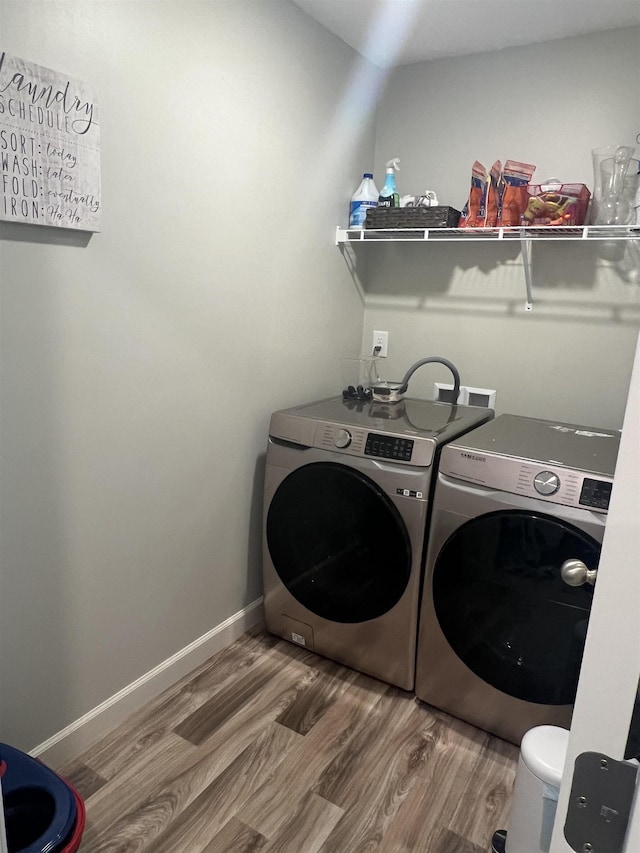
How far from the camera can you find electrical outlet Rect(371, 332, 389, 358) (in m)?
2.58

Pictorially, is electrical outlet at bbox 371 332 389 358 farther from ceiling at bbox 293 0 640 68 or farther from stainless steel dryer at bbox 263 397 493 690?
ceiling at bbox 293 0 640 68

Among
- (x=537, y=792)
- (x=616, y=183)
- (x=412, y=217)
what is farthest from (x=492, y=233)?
(x=537, y=792)

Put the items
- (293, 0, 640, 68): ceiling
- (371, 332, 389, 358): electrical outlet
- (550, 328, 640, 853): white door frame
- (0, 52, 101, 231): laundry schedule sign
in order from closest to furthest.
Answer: (550, 328, 640, 853): white door frame → (0, 52, 101, 231): laundry schedule sign → (293, 0, 640, 68): ceiling → (371, 332, 389, 358): electrical outlet

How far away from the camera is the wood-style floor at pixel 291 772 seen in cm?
142

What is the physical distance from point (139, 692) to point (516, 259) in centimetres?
200

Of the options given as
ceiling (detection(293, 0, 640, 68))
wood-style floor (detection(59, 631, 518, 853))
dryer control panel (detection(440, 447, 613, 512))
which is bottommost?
wood-style floor (detection(59, 631, 518, 853))

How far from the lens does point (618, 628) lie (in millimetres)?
438

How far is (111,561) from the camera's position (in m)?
1.63

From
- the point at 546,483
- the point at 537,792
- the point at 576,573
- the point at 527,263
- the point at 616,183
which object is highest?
the point at 616,183

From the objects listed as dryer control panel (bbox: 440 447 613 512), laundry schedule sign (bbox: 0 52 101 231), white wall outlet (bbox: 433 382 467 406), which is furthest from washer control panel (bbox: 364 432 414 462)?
laundry schedule sign (bbox: 0 52 101 231)

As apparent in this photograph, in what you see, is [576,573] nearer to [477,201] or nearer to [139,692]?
[139,692]

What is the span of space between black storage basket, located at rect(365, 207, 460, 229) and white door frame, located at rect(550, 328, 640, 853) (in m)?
1.80

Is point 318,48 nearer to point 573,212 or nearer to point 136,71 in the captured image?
point 136,71

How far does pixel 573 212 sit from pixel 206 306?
47.8 inches
